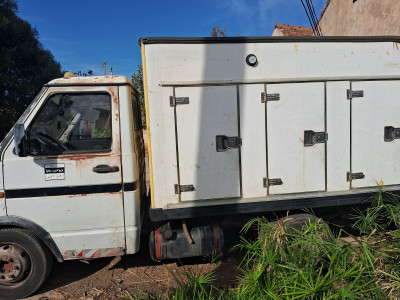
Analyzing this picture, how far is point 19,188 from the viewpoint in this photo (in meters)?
3.07

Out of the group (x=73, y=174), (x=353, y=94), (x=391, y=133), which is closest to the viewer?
(x=73, y=174)

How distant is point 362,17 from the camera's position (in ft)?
29.4

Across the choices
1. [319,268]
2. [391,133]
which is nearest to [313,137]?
[391,133]

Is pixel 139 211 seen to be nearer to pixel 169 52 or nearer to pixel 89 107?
pixel 89 107

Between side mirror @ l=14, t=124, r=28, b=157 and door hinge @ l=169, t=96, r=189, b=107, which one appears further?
door hinge @ l=169, t=96, r=189, b=107

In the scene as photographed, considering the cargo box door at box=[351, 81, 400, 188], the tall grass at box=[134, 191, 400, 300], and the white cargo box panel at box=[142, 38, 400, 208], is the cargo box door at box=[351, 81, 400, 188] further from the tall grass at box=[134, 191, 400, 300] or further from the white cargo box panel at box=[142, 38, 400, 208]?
the tall grass at box=[134, 191, 400, 300]

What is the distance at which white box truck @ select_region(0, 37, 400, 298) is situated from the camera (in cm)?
315

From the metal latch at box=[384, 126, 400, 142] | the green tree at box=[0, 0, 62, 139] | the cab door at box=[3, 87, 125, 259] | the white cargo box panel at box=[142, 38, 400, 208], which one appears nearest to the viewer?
the cab door at box=[3, 87, 125, 259]

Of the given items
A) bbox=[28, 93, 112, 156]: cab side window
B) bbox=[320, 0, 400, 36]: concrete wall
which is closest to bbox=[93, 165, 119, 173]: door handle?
bbox=[28, 93, 112, 156]: cab side window

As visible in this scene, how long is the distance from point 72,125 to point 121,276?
6.12 feet

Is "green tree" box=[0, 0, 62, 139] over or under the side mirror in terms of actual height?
over

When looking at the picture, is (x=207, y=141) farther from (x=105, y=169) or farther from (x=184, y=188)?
(x=105, y=169)

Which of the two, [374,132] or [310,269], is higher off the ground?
[374,132]

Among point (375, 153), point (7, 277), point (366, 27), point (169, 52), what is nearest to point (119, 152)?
point (169, 52)
